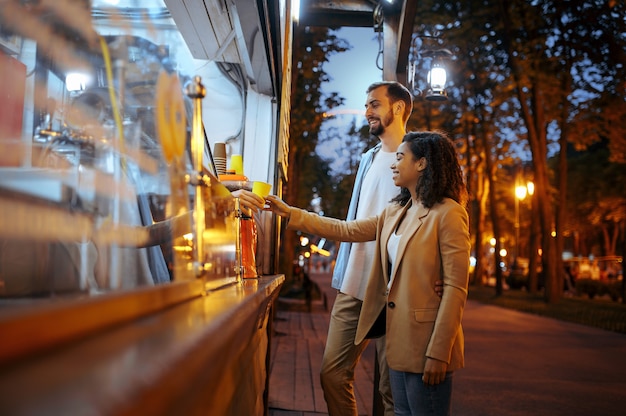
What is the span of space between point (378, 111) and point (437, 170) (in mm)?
1281

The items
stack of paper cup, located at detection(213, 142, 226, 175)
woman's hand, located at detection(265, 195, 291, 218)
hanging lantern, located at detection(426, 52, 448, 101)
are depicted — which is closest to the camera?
woman's hand, located at detection(265, 195, 291, 218)

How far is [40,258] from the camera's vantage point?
4.11ft

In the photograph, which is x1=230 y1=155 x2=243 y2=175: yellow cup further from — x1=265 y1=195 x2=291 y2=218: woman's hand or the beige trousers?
the beige trousers

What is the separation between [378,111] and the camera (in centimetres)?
460

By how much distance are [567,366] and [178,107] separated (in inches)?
353

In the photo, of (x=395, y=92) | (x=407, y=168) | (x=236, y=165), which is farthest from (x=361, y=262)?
(x=395, y=92)

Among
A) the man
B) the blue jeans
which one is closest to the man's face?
the man

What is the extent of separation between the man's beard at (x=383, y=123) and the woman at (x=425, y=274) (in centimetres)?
92

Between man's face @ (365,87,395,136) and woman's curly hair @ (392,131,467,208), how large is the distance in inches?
36.6

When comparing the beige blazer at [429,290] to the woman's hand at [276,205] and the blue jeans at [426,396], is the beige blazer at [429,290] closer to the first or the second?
the blue jeans at [426,396]

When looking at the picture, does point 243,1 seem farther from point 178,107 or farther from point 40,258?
point 40,258

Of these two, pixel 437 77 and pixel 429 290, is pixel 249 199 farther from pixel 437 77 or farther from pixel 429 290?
pixel 437 77

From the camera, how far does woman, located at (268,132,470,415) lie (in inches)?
121

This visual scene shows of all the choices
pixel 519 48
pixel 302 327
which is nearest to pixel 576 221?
pixel 519 48
